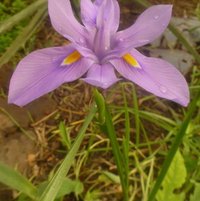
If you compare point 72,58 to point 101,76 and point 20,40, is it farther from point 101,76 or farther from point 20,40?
point 20,40

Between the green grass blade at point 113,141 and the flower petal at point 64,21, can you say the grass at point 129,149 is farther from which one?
the flower petal at point 64,21

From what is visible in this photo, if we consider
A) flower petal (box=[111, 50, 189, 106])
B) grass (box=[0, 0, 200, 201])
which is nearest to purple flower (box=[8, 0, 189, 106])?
flower petal (box=[111, 50, 189, 106])

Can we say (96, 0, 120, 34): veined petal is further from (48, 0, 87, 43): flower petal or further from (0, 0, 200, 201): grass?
(0, 0, 200, 201): grass

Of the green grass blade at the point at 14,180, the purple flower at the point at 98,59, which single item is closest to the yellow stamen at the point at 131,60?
the purple flower at the point at 98,59

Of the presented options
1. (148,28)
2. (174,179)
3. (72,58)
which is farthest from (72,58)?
(174,179)

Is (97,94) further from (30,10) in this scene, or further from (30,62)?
(30,10)

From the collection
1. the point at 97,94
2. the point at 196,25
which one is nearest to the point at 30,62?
the point at 97,94
